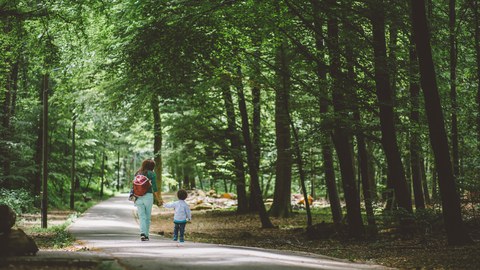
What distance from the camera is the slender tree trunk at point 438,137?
9445 mm

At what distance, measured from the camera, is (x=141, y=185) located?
1071cm

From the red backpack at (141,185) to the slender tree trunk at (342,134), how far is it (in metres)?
5.19

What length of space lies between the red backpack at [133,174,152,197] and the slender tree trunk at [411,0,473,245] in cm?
622

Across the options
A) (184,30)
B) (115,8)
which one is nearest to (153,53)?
(184,30)

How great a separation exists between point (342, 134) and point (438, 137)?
397 cm

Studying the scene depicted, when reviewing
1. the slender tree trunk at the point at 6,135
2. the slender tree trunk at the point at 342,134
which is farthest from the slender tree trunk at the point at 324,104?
the slender tree trunk at the point at 6,135

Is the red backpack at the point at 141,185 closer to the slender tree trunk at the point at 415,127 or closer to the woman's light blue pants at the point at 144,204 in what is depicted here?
the woman's light blue pants at the point at 144,204

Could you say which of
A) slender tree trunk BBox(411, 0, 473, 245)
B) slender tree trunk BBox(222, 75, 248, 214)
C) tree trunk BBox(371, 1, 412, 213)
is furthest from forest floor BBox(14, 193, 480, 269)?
slender tree trunk BBox(222, 75, 248, 214)

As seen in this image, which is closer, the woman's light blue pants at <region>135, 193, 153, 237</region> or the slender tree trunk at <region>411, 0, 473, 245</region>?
the slender tree trunk at <region>411, 0, 473, 245</region>

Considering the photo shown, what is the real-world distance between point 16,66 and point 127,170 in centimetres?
6341

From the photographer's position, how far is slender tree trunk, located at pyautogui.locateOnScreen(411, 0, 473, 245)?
9.45 meters

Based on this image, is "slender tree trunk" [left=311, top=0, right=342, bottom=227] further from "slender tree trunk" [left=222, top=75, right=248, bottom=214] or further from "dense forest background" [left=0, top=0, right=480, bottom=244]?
"slender tree trunk" [left=222, top=75, right=248, bottom=214]

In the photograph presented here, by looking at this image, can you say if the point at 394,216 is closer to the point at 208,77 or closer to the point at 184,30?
the point at 184,30

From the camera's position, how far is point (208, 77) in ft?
58.7
